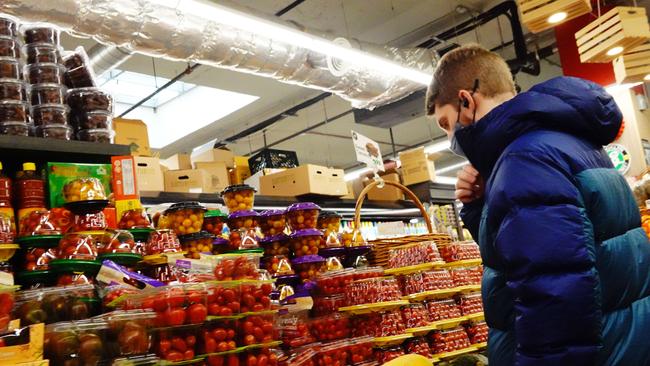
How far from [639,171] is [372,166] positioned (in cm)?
417

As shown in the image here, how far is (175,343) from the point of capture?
75.5 inches

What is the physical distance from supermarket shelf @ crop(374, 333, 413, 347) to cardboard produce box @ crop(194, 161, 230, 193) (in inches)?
96.7

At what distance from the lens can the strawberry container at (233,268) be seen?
224 cm

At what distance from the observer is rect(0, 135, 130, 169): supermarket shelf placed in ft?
7.50

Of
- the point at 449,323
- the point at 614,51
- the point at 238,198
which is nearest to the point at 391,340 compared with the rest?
the point at 449,323

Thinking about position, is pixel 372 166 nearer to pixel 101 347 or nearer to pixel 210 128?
pixel 101 347

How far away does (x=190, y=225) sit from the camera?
2652mm

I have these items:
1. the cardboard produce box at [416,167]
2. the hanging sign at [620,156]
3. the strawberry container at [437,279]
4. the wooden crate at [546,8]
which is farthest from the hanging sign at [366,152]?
the hanging sign at [620,156]

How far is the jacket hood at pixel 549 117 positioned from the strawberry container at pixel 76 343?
1.23 m

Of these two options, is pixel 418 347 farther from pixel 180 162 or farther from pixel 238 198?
pixel 180 162

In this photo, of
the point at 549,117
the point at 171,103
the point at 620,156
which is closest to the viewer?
the point at 549,117

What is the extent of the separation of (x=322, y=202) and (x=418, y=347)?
2.13m

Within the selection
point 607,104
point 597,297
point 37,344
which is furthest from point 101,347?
point 607,104

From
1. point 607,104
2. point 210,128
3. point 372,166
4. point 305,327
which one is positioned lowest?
point 305,327
